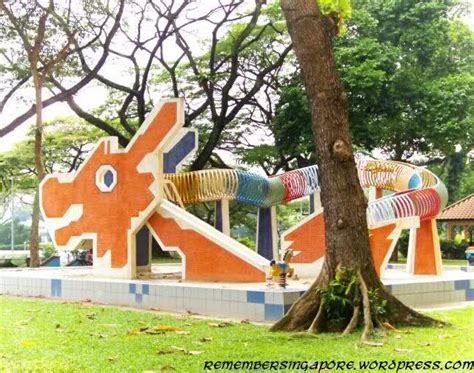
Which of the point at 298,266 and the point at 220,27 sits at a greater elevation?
the point at 220,27

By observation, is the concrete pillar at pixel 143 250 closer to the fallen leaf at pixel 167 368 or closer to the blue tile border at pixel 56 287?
the blue tile border at pixel 56 287

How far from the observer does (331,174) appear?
691cm

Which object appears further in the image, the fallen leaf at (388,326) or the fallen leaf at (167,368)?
the fallen leaf at (388,326)

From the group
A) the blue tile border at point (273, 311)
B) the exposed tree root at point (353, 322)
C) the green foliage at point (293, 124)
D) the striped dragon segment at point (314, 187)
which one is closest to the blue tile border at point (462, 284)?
the striped dragon segment at point (314, 187)

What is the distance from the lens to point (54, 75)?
2441cm

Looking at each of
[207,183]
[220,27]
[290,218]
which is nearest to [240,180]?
[207,183]

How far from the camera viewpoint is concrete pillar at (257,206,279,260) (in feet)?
56.7

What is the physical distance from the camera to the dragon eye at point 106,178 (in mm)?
12266

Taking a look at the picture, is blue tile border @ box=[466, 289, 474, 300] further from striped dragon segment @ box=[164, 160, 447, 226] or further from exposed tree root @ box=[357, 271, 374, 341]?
exposed tree root @ box=[357, 271, 374, 341]

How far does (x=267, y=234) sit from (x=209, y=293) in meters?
8.08

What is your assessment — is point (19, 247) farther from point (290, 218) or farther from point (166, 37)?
point (166, 37)

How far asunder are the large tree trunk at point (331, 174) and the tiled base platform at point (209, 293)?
1689 millimetres

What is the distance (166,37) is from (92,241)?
1476cm

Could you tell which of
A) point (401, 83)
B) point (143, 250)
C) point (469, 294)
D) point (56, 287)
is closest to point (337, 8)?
point (469, 294)
